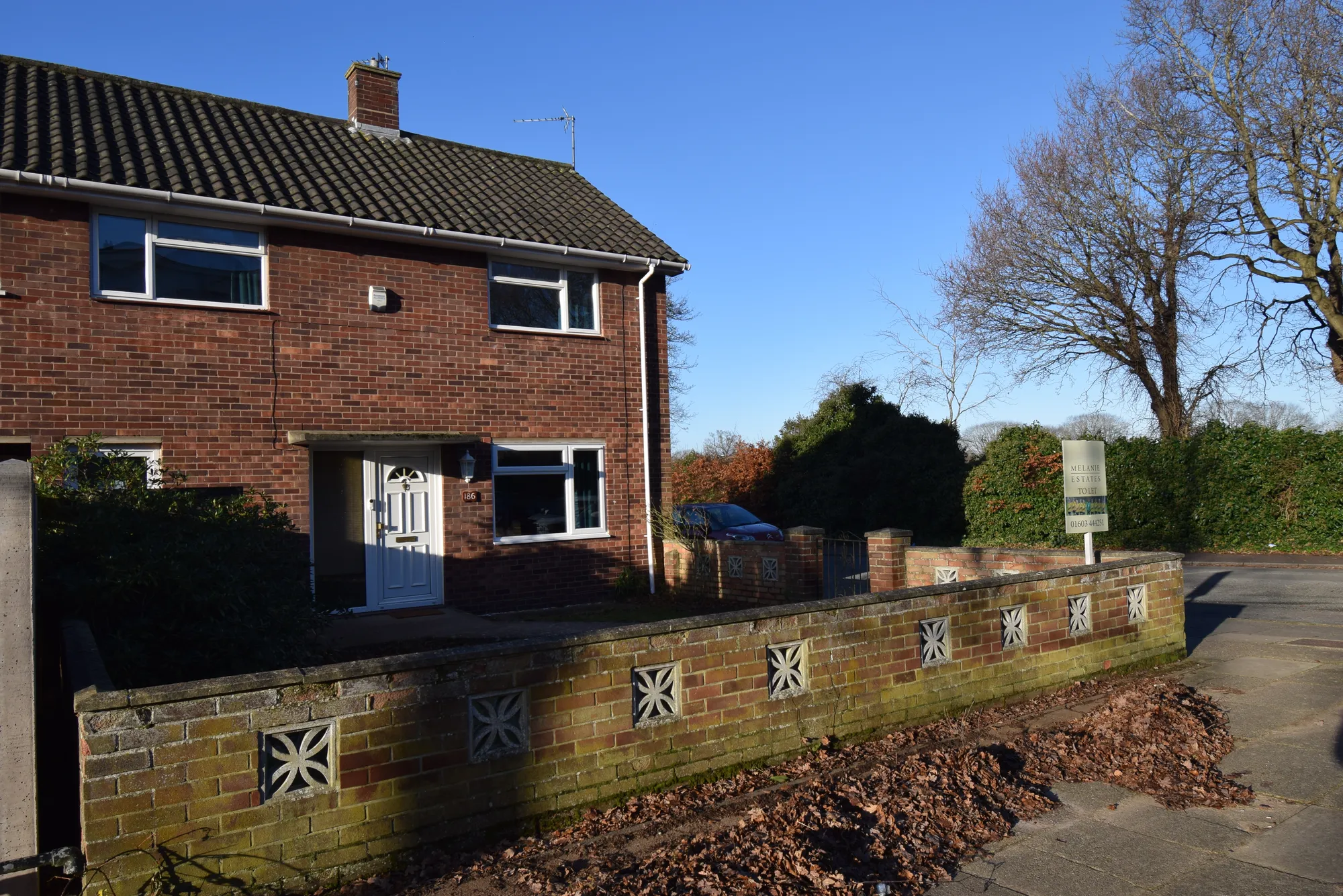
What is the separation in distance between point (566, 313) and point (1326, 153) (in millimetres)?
17229

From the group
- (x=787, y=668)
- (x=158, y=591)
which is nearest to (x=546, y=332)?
(x=158, y=591)

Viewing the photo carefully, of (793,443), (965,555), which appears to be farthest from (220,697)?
(793,443)

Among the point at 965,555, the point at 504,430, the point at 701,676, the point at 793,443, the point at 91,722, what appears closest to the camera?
the point at 91,722

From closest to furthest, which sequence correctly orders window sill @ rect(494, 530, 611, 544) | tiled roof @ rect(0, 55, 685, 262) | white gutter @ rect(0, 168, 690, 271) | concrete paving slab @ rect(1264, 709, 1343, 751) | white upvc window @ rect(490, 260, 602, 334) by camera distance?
concrete paving slab @ rect(1264, 709, 1343, 751) → white gutter @ rect(0, 168, 690, 271) → tiled roof @ rect(0, 55, 685, 262) → window sill @ rect(494, 530, 611, 544) → white upvc window @ rect(490, 260, 602, 334)

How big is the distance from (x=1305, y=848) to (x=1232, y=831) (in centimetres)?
31

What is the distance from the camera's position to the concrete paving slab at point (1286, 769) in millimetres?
5164

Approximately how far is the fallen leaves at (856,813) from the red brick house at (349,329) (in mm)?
7505

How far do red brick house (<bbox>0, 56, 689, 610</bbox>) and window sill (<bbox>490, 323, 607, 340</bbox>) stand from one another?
0.03 m

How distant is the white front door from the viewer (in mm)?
11719

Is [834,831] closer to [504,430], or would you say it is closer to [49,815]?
[49,815]

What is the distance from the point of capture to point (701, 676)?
5234 millimetres

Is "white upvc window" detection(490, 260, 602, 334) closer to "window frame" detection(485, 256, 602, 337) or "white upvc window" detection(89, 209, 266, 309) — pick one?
"window frame" detection(485, 256, 602, 337)

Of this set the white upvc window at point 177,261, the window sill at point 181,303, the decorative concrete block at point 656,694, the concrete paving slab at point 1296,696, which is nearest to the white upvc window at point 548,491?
the window sill at point 181,303

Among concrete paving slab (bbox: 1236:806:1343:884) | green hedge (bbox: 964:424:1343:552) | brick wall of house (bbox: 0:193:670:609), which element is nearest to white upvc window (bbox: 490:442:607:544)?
brick wall of house (bbox: 0:193:670:609)
